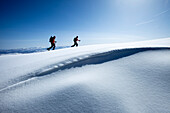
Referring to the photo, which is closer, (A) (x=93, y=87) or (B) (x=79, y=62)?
(A) (x=93, y=87)

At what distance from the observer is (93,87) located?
47.1 inches

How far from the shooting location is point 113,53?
2113mm

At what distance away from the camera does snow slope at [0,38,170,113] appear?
97cm

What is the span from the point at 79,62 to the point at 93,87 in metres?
0.77

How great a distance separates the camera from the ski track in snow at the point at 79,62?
4.66ft

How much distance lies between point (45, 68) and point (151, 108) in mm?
1665

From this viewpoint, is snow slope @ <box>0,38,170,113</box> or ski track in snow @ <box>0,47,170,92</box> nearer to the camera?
snow slope @ <box>0,38,170,113</box>

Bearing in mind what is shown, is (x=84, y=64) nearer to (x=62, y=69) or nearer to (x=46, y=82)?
(x=62, y=69)

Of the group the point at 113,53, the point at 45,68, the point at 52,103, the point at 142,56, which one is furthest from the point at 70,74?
the point at 142,56

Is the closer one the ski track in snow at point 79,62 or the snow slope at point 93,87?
the snow slope at point 93,87

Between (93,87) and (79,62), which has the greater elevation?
(79,62)

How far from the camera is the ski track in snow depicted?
1420 millimetres

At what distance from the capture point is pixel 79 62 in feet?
6.10

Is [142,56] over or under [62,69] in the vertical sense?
over
